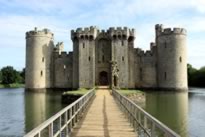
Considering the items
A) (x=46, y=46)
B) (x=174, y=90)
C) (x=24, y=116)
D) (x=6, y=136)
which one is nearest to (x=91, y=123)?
(x=6, y=136)

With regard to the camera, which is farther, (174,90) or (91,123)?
(174,90)

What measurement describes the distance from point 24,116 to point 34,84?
32939 millimetres

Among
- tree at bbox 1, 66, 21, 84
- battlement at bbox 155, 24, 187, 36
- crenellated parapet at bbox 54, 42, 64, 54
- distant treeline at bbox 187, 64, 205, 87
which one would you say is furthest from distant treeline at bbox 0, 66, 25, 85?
battlement at bbox 155, 24, 187, 36

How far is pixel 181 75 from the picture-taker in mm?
52094

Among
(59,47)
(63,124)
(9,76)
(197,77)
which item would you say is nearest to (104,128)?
(63,124)

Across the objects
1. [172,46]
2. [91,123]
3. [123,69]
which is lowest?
[91,123]

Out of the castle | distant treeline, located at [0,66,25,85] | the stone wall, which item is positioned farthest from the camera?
distant treeline, located at [0,66,25,85]

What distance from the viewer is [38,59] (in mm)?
54938

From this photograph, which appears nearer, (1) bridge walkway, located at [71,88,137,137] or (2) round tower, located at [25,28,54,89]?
(1) bridge walkway, located at [71,88,137,137]

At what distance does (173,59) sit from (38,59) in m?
21.3

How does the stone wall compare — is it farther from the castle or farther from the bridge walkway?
the bridge walkway

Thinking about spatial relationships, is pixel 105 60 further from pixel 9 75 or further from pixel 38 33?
pixel 9 75

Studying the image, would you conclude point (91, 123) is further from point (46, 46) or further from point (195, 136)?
point (46, 46)

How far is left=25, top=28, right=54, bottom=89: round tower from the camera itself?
180 ft
